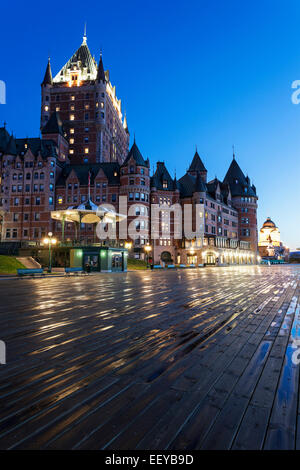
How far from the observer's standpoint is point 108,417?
251 cm

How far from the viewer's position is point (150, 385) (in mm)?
3205

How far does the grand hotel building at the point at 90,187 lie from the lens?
64.0 metres

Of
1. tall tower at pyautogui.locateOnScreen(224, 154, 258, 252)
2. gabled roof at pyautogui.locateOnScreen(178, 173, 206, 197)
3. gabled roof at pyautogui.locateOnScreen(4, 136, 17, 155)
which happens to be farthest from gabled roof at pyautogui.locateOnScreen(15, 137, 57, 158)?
tall tower at pyautogui.locateOnScreen(224, 154, 258, 252)

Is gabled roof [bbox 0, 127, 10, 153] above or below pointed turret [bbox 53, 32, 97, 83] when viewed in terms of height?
below

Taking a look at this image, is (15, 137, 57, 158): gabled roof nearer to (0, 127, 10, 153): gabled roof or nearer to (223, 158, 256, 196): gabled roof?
(0, 127, 10, 153): gabled roof

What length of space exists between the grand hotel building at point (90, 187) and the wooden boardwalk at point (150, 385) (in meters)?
54.3

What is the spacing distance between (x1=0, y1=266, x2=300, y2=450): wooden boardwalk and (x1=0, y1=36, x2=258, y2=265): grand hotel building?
5426 cm

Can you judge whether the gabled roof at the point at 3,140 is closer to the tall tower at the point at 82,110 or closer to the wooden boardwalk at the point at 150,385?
the tall tower at the point at 82,110

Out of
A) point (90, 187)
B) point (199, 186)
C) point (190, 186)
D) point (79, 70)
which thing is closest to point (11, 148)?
point (90, 187)

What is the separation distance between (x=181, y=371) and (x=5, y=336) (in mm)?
3820

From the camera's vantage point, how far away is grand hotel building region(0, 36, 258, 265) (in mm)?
63969

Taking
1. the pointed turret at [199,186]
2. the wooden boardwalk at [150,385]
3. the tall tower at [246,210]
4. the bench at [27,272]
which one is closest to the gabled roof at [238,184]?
the tall tower at [246,210]

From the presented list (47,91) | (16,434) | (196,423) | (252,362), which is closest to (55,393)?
(16,434)

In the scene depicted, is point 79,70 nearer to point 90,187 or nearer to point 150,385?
point 90,187
